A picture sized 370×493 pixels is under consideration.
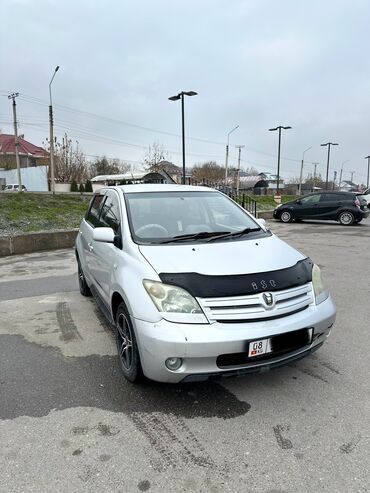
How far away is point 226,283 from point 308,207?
1607cm

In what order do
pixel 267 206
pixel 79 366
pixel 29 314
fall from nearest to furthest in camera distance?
pixel 79 366, pixel 29 314, pixel 267 206

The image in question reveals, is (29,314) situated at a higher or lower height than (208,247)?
lower

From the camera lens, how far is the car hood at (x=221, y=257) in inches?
115

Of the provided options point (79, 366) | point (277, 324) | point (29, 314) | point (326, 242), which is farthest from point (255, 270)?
point (326, 242)

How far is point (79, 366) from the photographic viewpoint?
3590mm

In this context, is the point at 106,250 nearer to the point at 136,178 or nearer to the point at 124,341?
the point at 124,341

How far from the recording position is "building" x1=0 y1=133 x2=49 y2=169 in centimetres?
5638

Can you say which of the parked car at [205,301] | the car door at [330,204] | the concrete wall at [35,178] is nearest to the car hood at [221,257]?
the parked car at [205,301]

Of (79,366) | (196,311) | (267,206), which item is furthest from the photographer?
(267,206)

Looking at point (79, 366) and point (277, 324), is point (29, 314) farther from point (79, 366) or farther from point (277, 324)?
point (277, 324)

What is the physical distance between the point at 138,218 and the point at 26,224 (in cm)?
872

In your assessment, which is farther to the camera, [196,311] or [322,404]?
[322,404]

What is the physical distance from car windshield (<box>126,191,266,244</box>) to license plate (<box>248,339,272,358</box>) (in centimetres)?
116

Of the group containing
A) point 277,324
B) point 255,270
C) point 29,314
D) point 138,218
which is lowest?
point 29,314
